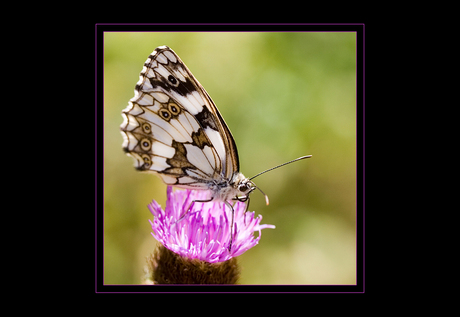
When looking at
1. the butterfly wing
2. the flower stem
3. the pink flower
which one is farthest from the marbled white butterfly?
the flower stem

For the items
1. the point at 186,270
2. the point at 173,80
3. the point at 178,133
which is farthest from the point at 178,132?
the point at 186,270

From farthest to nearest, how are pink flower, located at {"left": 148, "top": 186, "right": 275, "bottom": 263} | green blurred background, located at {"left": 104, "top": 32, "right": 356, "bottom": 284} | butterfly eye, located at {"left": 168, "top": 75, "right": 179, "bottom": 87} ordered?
green blurred background, located at {"left": 104, "top": 32, "right": 356, "bottom": 284}
butterfly eye, located at {"left": 168, "top": 75, "right": 179, "bottom": 87}
pink flower, located at {"left": 148, "top": 186, "right": 275, "bottom": 263}

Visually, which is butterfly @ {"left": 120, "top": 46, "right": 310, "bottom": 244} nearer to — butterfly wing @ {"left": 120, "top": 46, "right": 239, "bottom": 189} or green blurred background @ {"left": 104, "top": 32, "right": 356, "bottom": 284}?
butterfly wing @ {"left": 120, "top": 46, "right": 239, "bottom": 189}

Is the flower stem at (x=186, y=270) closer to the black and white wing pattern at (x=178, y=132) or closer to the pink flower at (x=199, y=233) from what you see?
the pink flower at (x=199, y=233)

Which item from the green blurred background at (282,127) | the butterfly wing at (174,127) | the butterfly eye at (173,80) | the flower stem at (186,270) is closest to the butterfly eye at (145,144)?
the butterfly wing at (174,127)

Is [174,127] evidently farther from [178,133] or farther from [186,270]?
[186,270]

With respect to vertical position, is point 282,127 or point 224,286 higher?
point 282,127
